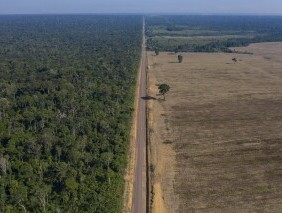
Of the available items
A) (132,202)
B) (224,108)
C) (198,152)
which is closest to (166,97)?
(224,108)

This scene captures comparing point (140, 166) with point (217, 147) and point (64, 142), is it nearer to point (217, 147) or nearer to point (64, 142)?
point (64, 142)

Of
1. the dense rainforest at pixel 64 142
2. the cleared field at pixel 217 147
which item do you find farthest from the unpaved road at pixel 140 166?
the dense rainforest at pixel 64 142

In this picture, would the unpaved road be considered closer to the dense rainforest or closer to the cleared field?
the cleared field

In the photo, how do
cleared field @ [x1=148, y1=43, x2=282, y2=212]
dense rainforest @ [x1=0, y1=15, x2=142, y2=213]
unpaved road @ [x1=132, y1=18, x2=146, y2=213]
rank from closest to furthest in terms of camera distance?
dense rainforest @ [x1=0, y1=15, x2=142, y2=213] < unpaved road @ [x1=132, y1=18, x2=146, y2=213] < cleared field @ [x1=148, y1=43, x2=282, y2=212]

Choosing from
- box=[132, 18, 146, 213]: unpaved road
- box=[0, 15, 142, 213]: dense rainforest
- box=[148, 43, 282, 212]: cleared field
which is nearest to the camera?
box=[0, 15, 142, 213]: dense rainforest

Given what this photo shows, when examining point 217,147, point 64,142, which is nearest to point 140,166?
point 64,142

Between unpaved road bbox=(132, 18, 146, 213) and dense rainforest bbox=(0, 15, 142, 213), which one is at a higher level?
dense rainforest bbox=(0, 15, 142, 213)

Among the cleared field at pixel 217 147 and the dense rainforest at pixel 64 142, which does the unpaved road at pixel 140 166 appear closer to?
the cleared field at pixel 217 147

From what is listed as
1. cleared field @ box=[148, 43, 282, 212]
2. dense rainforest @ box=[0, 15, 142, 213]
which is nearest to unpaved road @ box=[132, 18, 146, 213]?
cleared field @ box=[148, 43, 282, 212]

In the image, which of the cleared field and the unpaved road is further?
the cleared field
